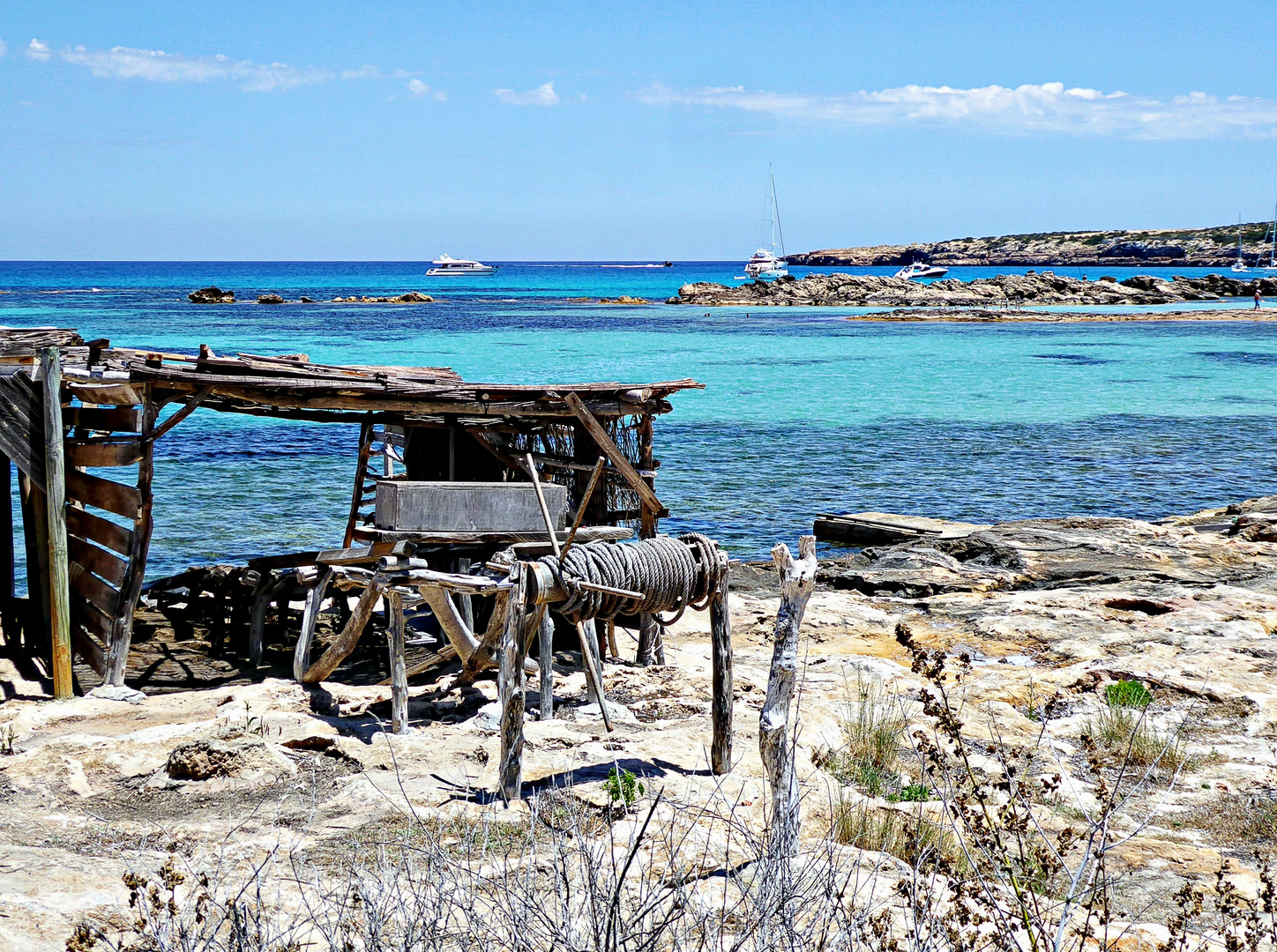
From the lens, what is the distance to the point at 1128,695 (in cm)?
879

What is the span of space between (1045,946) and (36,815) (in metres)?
5.34

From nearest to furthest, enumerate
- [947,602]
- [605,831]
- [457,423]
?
[605,831] < [457,423] < [947,602]

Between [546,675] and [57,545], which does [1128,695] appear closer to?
[546,675]

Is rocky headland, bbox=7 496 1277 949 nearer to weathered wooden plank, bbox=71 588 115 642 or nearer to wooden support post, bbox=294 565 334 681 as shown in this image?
wooden support post, bbox=294 565 334 681

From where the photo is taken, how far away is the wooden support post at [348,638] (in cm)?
824

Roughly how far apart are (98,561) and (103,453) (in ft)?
2.99

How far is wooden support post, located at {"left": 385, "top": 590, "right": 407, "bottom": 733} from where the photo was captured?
8.09 m

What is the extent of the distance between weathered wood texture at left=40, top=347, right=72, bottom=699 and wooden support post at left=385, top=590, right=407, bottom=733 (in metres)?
3.08

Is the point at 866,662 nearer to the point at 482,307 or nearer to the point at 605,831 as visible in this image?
the point at 605,831

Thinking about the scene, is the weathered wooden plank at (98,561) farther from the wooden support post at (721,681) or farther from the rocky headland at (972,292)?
the rocky headland at (972,292)

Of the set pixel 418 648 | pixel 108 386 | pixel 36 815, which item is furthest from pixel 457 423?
pixel 36 815

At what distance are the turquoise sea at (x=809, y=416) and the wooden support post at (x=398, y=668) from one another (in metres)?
8.04

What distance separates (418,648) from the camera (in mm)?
10766

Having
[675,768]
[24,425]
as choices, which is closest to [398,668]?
[675,768]
